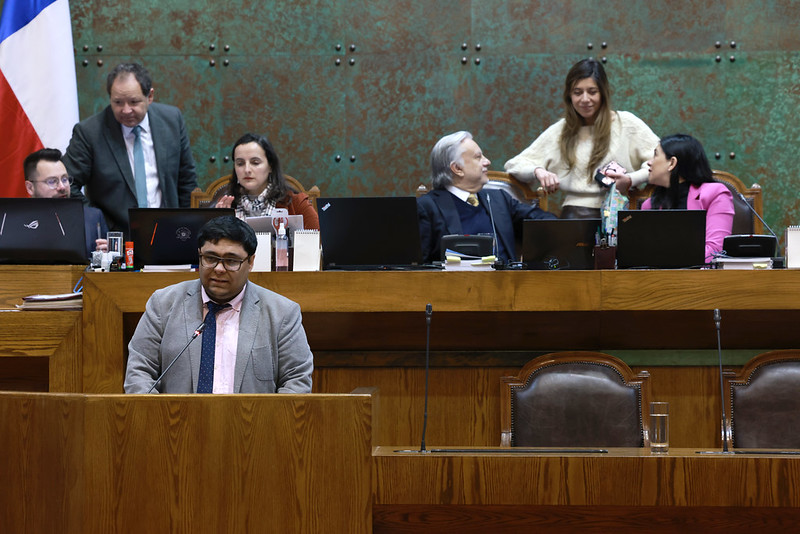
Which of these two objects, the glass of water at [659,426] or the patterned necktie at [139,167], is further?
the patterned necktie at [139,167]

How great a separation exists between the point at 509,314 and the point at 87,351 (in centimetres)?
131

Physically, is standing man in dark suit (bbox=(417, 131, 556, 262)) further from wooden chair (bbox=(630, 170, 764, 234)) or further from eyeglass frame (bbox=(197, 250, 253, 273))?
eyeglass frame (bbox=(197, 250, 253, 273))

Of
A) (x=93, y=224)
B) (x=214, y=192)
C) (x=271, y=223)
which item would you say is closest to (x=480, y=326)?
(x=271, y=223)

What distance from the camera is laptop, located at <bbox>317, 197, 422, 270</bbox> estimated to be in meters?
3.11

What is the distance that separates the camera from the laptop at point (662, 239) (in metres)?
3.08

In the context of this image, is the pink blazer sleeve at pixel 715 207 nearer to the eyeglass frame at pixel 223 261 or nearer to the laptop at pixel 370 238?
the laptop at pixel 370 238

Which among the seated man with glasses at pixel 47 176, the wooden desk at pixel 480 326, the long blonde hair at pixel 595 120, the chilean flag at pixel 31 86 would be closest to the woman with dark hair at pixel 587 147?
the long blonde hair at pixel 595 120

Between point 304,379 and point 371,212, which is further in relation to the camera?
point 371,212

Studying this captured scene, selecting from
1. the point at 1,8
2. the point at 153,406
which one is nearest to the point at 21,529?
the point at 153,406

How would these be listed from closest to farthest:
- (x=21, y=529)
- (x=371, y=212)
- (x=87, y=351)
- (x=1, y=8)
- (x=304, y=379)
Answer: (x=21, y=529), (x=304, y=379), (x=87, y=351), (x=371, y=212), (x=1, y=8)

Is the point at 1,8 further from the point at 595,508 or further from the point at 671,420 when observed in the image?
the point at 595,508

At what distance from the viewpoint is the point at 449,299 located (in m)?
2.93

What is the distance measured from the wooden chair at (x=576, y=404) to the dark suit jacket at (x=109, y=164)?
89.6 inches

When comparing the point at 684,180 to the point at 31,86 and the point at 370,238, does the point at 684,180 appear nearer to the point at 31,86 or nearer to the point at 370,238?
the point at 370,238
